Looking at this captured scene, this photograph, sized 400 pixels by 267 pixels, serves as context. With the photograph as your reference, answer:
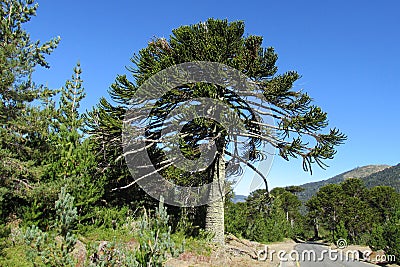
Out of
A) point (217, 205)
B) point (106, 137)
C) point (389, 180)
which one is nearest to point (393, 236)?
point (217, 205)

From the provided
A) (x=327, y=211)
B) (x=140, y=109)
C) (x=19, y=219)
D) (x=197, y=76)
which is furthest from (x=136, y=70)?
(x=327, y=211)

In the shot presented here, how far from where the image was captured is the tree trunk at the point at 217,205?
12.0 meters

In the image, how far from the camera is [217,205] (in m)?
12.3

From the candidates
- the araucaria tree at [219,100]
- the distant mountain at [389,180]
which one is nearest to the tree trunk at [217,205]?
the araucaria tree at [219,100]

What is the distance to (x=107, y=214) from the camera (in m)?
13.8

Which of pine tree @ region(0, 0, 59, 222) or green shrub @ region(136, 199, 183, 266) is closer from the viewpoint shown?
green shrub @ region(136, 199, 183, 266)

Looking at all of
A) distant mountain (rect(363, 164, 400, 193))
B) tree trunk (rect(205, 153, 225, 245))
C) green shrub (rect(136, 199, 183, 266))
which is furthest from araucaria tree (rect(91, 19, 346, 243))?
distant mountain (rect(363, 164, 400, 193))

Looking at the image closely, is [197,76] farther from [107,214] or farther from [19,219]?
[19,219]

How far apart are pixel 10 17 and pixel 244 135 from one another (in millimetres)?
9728

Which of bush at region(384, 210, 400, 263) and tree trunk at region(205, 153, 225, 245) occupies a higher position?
tree trunk at region(205, 153, 225, 245)

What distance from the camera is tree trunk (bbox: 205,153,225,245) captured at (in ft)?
39.4

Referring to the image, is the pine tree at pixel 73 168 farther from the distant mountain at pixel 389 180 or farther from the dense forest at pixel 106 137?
the distant mountain at pixel 389 180

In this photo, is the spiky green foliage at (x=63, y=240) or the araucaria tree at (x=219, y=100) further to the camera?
the araucaria tree at (x=219, y=100)

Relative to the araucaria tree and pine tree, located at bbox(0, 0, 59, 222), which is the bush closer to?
the araucaria tree
